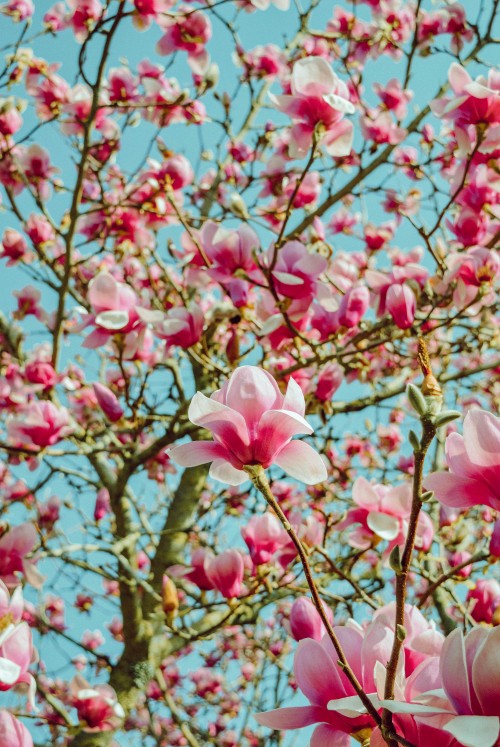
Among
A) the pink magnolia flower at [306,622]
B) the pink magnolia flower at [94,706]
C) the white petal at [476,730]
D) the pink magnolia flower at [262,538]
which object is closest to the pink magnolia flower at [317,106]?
the pink magnolia flower at [262,538]

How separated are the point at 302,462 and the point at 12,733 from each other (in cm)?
51

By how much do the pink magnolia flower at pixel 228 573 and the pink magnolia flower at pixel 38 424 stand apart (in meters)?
0.71

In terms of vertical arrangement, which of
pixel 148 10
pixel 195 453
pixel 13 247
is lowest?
pixel 195 453

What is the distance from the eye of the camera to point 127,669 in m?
2.49

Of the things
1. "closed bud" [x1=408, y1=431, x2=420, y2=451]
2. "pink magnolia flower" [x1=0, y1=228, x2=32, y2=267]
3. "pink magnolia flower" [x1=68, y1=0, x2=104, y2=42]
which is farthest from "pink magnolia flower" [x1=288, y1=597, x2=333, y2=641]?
"pink magnolia flower" [x1=68, y1=0, x2=104, y2=42]

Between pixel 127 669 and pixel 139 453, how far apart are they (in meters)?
0.83

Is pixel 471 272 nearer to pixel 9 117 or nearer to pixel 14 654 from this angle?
pixel 14 654

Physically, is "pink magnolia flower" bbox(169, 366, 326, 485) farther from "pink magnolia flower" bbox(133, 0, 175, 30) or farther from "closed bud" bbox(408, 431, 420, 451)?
"pink magnolia flower" bbox(133, 0, 175, 30)

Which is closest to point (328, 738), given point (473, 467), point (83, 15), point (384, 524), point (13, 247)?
point (473, 467)

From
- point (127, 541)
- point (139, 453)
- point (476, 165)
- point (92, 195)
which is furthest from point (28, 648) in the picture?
point (92, 195)

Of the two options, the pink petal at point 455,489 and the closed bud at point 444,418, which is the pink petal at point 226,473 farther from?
the closed bud at point 444,418

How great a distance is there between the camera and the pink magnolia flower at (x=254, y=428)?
30.7 inches

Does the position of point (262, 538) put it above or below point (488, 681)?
above

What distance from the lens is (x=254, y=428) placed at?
81 cm
